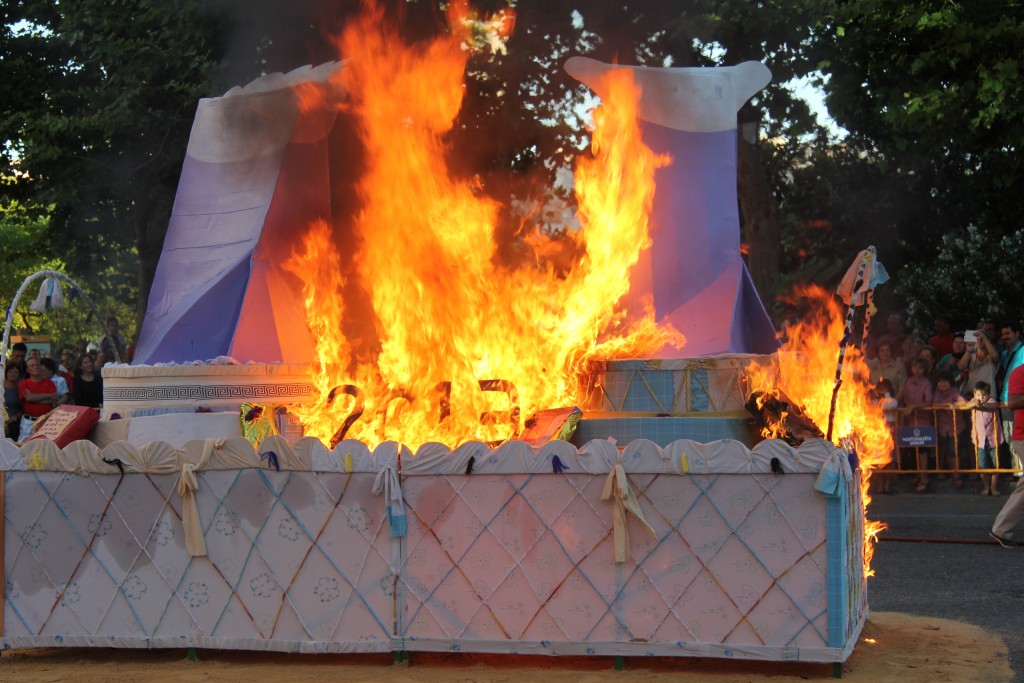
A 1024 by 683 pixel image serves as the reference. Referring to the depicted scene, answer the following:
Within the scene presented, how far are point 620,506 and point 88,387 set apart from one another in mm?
9916

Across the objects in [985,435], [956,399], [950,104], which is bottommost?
[985,435]

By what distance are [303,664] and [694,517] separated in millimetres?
2191

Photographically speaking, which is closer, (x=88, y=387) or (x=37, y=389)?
(x=37, y=389)

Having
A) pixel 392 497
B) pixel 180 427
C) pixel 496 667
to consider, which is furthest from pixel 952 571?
pixel 180 427

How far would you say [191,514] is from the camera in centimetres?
650

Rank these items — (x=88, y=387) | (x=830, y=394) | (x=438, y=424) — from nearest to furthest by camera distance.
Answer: (x=438, y=424)
(x=830, y=394)
(x=88, y=387)

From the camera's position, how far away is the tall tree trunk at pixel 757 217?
1681cm

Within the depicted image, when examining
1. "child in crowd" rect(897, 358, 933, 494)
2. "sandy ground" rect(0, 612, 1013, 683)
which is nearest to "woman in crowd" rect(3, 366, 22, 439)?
"sandy ground" rect(0, 612, 1013, 683)

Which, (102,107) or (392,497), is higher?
(102,107)

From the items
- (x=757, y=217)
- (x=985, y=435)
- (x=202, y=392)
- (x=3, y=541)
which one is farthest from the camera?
(x=757, y=217)

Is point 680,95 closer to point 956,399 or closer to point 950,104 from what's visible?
point 950,104

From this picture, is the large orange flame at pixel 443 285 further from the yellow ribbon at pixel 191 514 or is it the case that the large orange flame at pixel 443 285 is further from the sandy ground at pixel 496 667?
the sandy ground at pixel 496 667

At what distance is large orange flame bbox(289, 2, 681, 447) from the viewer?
8.82 meters

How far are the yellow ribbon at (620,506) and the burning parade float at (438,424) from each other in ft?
0.08
